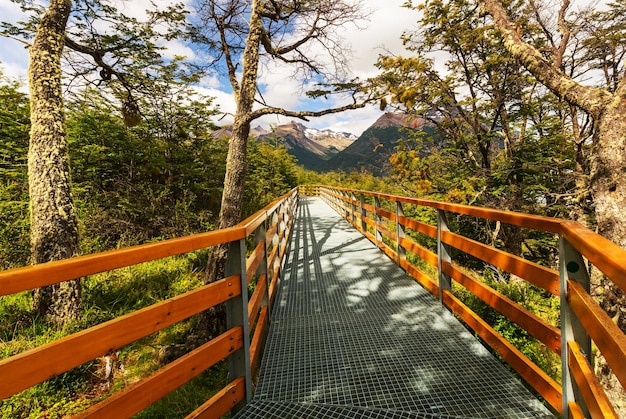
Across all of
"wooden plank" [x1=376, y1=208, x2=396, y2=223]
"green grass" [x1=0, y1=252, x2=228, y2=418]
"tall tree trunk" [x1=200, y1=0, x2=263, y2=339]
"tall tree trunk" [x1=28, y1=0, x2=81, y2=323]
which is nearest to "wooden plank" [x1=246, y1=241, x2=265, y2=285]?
"green grass" [x1=0, y1=252, x2=228, y2=418]

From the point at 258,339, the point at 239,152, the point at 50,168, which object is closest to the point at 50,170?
the point at 50,168

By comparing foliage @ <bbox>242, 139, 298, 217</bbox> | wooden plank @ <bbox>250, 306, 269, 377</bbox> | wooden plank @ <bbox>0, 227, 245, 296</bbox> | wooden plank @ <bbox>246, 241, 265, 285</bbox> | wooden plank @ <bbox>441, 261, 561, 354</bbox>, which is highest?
foliage @ <bbox>242, 139, 298, 217</bbox>

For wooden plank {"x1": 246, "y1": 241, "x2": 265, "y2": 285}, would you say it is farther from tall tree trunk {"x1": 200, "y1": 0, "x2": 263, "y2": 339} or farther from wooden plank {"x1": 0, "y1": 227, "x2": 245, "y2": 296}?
tall tree trunk {"x1": 200, "y1": 0, "x2": 263, "y2": 339}

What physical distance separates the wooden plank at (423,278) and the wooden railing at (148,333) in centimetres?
207

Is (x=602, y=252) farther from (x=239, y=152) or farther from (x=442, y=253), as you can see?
(x=239, y=152)

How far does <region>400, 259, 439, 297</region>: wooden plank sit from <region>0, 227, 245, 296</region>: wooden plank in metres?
2.63

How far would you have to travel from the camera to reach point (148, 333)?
1220 mm

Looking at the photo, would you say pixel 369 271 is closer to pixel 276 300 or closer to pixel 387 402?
pixel 276 300

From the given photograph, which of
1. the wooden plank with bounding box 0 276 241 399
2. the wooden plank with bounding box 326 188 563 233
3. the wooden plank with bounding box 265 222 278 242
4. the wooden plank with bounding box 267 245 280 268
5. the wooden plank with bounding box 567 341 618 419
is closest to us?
the wooden plank with bounding box 0 276 241 399

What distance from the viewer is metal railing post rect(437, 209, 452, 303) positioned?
297 centimetres

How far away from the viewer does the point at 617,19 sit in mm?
7980

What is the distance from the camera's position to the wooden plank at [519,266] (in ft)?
5.20

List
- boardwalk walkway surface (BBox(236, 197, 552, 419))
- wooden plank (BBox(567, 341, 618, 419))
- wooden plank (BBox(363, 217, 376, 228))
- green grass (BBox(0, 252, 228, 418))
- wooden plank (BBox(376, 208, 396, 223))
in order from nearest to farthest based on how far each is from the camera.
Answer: wooden plank (BBox(567, 341, 618, 419)) < boardwalk walkway surface (BBox(236, 197, 552, 419)) < green grass (BBox(0, 252, 228, 418)) < wooden plank (BBox(376, 208, 396, 223)) < wooden plank (BBox(363, 217, 376, 228))

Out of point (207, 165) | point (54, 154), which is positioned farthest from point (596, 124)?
point (207, 165)
